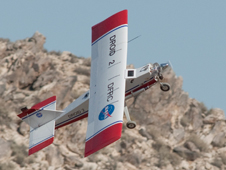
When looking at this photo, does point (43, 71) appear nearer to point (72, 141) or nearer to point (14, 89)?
point (14, 89)

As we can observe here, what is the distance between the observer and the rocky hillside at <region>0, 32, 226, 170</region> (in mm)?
30484

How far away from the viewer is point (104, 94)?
23.3m

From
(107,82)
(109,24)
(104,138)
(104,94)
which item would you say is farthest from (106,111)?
(109,24)

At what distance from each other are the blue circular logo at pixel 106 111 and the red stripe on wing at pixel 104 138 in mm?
684

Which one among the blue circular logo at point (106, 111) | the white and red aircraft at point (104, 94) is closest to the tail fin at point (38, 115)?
the white and red aircraft at point (104, 94)

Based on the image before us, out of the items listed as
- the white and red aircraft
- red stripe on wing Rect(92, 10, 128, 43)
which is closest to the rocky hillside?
the white and red aircraft

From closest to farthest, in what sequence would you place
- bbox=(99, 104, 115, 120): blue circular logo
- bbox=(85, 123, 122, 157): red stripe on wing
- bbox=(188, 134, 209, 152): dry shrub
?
1. bbox=(85, 123, 122, 157): red stripe on wing
2. bbox=(99, 104, 115, 120): blue circular logo
3. bbox=(188, 134, 209, 152): dry shrub

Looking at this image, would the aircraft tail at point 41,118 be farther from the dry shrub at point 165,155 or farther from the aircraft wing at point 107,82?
the dry shrub at point 165,155

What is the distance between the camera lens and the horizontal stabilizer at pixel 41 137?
83.7 ft

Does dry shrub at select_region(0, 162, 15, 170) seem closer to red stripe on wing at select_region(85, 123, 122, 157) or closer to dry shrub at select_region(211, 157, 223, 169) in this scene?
red stripe on wing at select_region(85, 123, 122, 157)

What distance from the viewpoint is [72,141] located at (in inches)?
1244

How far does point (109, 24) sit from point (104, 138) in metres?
7.13

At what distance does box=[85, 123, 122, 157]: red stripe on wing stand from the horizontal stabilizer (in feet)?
13.4

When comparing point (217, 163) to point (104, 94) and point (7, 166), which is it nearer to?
point (7, 166)
